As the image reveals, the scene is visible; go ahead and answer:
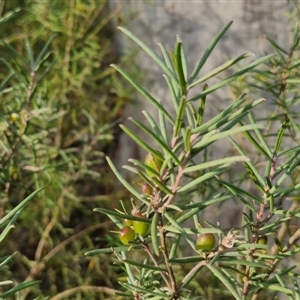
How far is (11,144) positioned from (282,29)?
2.52ft

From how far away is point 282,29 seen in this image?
114cm

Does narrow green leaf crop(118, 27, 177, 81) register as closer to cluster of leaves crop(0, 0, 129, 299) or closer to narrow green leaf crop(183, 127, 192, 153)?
narrow green leaf crop(183, 127, 192, 153)

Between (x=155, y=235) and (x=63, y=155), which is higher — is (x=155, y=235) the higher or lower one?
the higher one

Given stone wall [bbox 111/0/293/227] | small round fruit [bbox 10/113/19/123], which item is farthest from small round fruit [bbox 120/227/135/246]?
stone wall [bbox 111/0/293/227]

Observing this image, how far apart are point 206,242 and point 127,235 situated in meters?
0.06

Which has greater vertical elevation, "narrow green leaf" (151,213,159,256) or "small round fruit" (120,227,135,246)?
"narrow green leaf" (151,213,159,256)

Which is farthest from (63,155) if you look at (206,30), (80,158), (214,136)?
(214,136)

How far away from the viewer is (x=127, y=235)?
14.8 inches

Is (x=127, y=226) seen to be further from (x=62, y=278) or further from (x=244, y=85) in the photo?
(x=62, y=278)

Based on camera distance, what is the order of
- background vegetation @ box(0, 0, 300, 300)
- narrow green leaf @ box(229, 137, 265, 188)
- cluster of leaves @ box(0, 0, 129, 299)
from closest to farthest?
1. narrow green leaf @ box(229, 137, 265, 188)
2. background vegetation @ box(0, 0, 300, 300)
3. cluster of leaves @ box(0, 0, 129, 299)

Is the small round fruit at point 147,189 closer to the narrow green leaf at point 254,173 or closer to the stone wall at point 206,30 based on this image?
the narrow green leaf at point 254,173

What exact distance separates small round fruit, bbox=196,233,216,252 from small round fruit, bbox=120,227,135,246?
5 cm

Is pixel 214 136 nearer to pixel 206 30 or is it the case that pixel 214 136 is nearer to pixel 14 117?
pixel 14 117

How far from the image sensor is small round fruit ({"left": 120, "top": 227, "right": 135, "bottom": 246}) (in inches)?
14.8
